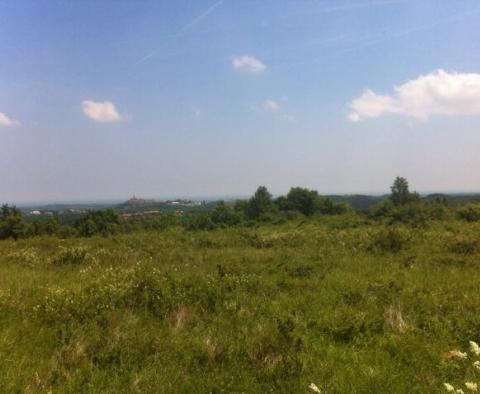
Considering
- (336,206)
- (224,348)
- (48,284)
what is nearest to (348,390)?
(224,348)

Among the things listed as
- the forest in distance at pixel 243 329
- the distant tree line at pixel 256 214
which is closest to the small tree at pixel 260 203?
the distant tree line at pixel 256 214

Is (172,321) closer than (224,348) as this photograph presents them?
No

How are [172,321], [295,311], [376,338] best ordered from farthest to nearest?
[295,311] → [172,321] → [376,338]

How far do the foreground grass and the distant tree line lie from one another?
2160 centimetres

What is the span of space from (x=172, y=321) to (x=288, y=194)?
196 feet

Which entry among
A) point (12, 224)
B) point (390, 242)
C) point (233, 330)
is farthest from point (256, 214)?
point (233, 330)

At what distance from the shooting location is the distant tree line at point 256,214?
114 feet

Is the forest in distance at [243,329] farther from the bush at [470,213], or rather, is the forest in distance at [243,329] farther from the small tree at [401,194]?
the small tree at [401,194]

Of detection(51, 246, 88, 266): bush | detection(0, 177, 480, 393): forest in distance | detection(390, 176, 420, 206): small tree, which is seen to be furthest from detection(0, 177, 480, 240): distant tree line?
detection(0, 177, 480, 393): forest in distance

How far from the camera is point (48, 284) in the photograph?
8820mm

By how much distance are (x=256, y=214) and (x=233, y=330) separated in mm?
51395

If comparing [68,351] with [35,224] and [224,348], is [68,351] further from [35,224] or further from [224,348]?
[35,224]

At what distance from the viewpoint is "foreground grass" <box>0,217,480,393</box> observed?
4.93m

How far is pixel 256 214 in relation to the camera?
190ft
